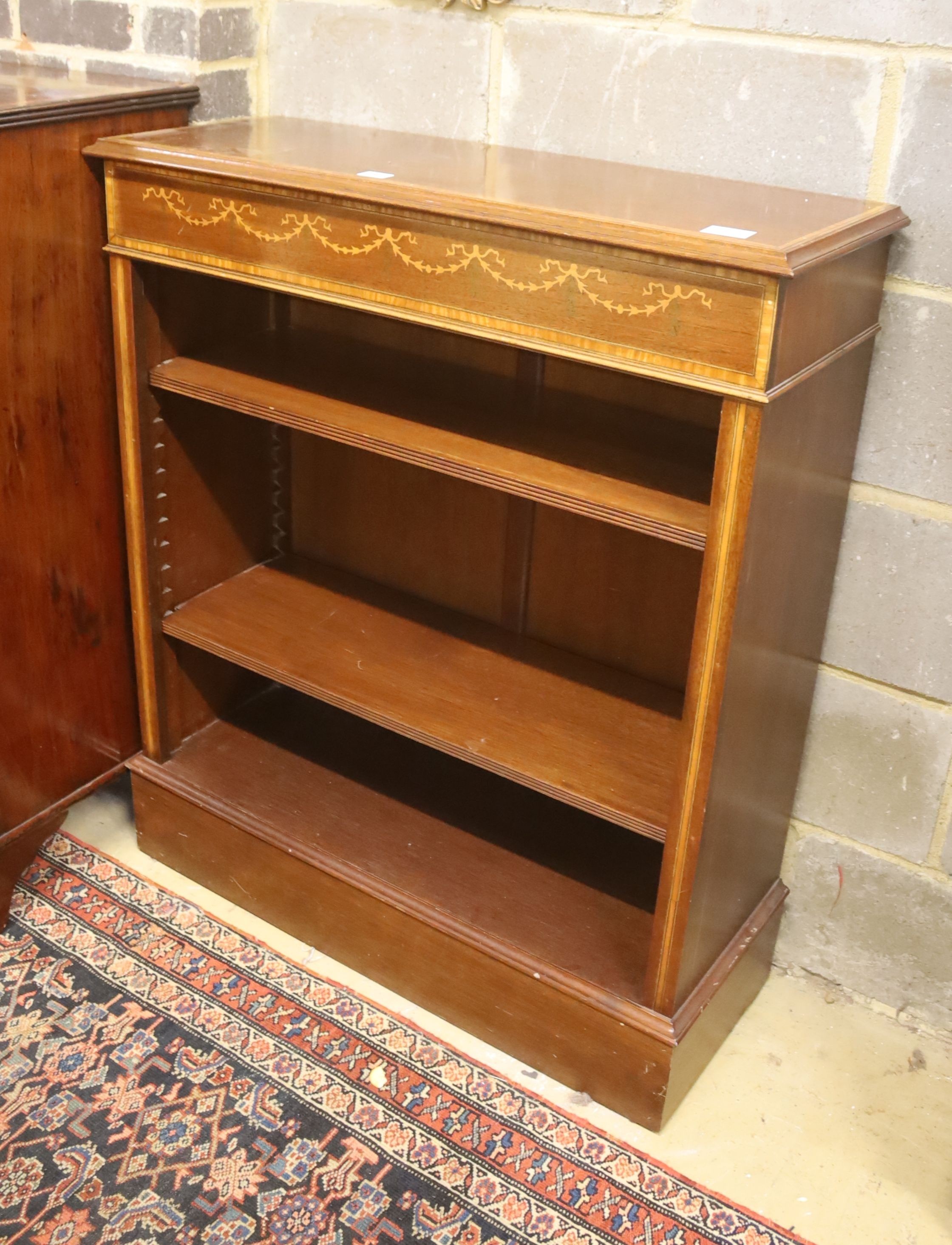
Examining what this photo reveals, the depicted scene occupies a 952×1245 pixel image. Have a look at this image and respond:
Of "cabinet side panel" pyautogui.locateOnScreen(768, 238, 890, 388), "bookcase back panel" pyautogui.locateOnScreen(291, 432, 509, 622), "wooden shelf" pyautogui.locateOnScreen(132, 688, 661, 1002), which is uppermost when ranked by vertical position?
"cabinet side panel" pyautogui.locateOnScreen(768, 238, 890, 388)

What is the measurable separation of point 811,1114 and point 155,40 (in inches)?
77.2

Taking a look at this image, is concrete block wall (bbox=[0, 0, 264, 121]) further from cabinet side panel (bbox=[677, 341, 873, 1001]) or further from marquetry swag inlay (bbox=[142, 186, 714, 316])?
cabinet side panel (bbox=[677, 341, 873, 1001])

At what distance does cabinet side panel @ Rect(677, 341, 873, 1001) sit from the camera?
1.53 metres

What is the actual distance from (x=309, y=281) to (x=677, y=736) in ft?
2.79

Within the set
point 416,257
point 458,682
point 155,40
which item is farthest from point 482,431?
point 155,40

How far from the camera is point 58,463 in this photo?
6.54 ft

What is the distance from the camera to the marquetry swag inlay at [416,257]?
4.67ft

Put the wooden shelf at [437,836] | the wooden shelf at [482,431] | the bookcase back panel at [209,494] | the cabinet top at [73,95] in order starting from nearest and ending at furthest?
the wooden shelf at [482,431] → the cabinet top at [73,95] → the wooden shelf at [437,836] → the bookcase back panel at [209,494]

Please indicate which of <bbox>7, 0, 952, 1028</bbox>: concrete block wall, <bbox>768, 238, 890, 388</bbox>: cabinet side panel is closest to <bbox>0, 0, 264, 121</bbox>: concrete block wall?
<bbox>7, 0, 952, 1028</bbox>: concrete block wall

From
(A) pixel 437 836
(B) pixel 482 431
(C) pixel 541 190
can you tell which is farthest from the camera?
(A) pixel 437 836

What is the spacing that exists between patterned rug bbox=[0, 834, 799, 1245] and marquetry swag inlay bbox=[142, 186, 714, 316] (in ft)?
3.84

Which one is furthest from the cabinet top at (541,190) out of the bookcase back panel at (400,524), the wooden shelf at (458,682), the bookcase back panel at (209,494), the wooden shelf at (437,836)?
the wooden shelf at (437,836)

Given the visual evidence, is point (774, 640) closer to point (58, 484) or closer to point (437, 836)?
point (437, 836)

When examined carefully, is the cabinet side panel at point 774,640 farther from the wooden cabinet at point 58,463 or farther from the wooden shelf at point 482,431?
the wooden cabinet at point 58,463
